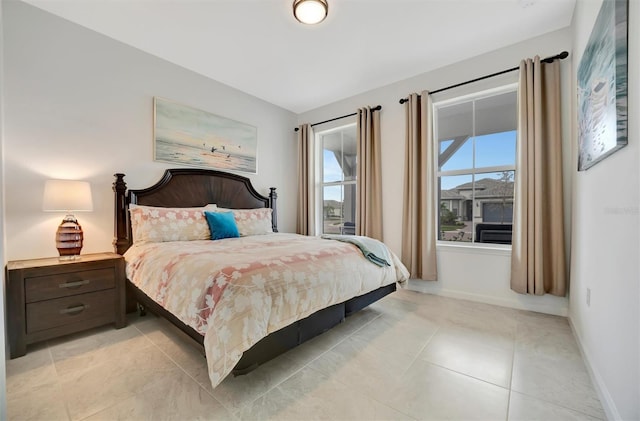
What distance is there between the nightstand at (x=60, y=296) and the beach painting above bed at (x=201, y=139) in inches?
54.4

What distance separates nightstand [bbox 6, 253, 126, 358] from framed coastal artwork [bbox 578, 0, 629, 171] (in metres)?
3.43

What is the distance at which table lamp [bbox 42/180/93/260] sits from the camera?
216 centimetres

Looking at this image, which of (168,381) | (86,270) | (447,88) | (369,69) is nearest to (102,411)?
(168,381)

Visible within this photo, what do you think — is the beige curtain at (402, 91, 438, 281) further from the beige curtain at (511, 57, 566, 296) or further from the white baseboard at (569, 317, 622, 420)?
the white baseboard at (569, 317, 622, 420)

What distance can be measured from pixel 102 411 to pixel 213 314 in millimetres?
729

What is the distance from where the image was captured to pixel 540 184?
2.56m

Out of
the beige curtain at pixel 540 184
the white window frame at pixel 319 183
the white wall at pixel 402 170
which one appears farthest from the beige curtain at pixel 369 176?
the beige curtain at pixel 540 184

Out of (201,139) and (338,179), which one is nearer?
(201,139)

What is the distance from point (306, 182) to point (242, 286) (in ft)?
10.7

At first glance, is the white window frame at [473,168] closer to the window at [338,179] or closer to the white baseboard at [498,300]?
the white baseboard at [498,300]

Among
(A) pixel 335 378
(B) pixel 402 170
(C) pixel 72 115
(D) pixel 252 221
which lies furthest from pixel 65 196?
(B) pixel 402 170

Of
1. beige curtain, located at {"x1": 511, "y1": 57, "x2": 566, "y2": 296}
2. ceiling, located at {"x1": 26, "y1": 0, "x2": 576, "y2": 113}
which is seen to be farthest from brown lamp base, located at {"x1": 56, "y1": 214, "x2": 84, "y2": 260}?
beige curtain, located at {"x1": 511, "y1": 57, "x2": 566, "y2": 296}

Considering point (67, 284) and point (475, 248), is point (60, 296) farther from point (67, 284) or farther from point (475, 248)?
point (475, 248)

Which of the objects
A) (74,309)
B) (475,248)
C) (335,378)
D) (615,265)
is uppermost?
(615,265)
